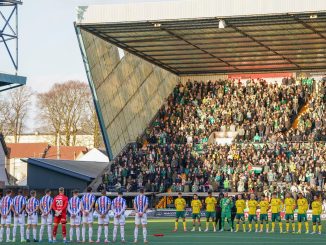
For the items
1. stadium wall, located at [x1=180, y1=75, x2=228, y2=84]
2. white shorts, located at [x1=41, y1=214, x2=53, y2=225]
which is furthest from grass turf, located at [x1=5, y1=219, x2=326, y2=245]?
stadium wall, located at [x1=180, y1=75, x2=228, y2=84]

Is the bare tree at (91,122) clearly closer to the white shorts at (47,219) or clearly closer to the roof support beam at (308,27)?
the roof support beam at (308,27)

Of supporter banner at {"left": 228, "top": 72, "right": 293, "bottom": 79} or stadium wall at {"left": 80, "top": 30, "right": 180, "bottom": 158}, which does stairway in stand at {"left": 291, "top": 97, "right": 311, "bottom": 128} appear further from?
stadium wall at {"left": 80, "top": 30, "right": 180, "bottom": 158}

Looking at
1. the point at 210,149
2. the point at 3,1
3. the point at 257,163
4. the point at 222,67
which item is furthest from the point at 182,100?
the point at 3,1

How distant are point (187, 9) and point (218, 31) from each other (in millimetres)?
3542

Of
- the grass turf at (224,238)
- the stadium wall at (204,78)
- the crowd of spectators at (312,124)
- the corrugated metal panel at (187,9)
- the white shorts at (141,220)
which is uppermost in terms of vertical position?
the corrugated metal panel at (187,9)

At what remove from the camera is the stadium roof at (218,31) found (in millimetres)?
55312

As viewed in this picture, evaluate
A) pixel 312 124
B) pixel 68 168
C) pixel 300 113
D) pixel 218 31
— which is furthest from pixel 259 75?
pixel 68 168

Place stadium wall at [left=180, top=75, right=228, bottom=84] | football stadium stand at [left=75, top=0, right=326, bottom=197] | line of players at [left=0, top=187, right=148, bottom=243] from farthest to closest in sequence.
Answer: stadium wall at [left=180, top=75, right=228, bottom=84] < football stadium stand at [left=75, top=0, right=326, bottom=197] < line of players at [left=0, top=187, right=148, bottom=243]

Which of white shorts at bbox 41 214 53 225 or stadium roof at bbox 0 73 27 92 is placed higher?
stadium roof at bbox 0 73 27 92

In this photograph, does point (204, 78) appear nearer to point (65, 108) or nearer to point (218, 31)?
point (218, 31)

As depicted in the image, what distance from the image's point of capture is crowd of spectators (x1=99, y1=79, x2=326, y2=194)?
5903 cm

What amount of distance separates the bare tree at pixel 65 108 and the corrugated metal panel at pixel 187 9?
4613 cm

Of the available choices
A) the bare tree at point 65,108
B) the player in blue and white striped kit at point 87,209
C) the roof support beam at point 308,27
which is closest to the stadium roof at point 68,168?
the roof support beam at point 308,27

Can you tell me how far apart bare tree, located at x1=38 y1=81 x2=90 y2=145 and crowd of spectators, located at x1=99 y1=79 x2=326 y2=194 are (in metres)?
34.0
